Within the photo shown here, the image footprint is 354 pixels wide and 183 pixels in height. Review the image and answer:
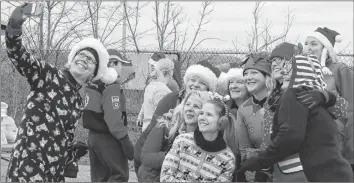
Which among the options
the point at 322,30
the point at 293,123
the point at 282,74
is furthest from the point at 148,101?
the point at 293,123

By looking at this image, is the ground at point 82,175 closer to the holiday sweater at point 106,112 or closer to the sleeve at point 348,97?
the holiday sweater at point 106,112

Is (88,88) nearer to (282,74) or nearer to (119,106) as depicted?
(119,106)

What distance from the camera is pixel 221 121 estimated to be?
504 cm

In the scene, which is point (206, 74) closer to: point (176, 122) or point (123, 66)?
point (176, 122)

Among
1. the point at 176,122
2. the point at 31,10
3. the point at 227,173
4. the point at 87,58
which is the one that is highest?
the point at 31,10

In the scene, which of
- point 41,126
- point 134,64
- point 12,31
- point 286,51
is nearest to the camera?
point 12,31

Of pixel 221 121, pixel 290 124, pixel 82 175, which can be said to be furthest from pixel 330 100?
Result: pixel 82 175

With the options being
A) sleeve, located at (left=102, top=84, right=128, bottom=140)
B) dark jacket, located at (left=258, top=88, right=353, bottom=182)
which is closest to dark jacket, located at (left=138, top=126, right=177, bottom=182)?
sleeve, located at (left=102, top=84, right=128, bottom=140)

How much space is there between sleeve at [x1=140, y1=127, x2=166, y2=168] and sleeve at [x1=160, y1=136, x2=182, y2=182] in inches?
11.5

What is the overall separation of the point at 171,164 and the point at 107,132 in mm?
1882

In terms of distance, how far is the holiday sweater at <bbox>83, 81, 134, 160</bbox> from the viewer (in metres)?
6.47

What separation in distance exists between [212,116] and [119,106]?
1647 mm

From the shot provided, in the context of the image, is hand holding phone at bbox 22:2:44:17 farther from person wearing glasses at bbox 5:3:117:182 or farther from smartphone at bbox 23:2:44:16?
person wearing glasses at bbox 5:3:117:182

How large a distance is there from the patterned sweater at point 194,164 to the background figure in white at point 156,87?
1.87m
